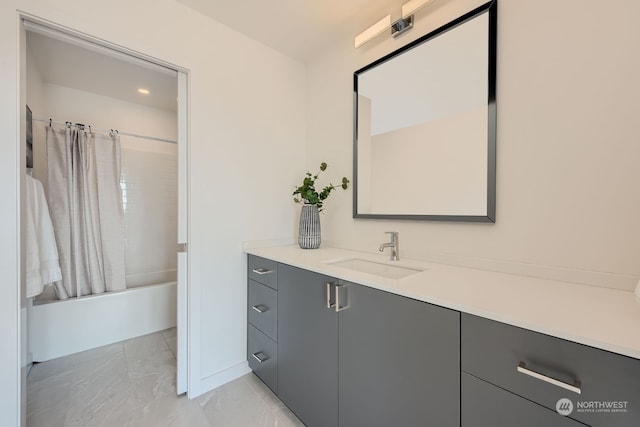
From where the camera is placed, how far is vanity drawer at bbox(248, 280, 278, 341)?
1.58m

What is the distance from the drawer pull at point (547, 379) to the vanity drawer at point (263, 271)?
3.93ft

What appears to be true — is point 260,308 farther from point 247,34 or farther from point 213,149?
point 247,34

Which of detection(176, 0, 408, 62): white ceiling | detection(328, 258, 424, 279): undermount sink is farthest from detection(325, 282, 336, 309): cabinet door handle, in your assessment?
detection(176, 0, 408, 62): white ceiling

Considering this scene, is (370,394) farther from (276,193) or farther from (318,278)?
(276,193)

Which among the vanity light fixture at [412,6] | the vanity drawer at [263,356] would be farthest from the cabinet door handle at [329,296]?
the vanity light fixture at [412,6]

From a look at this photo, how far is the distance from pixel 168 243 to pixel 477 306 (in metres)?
3.38

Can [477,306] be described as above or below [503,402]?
above

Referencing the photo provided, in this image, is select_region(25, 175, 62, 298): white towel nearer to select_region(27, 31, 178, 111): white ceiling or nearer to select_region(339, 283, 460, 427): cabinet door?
select_region(27, 31, 178, 111): white ceiling

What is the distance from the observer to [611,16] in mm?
921

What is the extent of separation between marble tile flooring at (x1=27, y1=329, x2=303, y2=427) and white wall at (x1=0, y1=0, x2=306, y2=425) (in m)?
0.17

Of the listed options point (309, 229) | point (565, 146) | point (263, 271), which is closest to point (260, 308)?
point (263, 271)

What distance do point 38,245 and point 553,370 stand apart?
2.59m

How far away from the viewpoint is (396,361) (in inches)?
37.0

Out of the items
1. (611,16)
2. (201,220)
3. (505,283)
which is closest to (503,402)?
(505,283)
